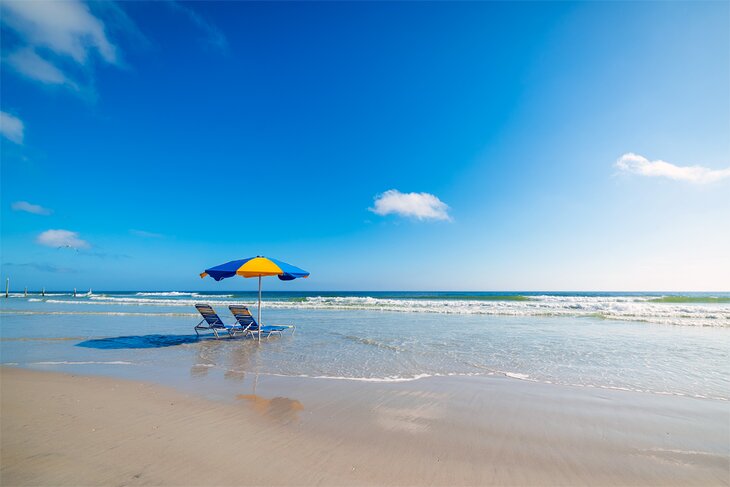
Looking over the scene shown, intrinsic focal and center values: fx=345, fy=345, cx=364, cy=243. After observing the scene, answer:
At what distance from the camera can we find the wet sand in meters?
3.29

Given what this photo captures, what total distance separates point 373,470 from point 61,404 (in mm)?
4835

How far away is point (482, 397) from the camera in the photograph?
5773mm

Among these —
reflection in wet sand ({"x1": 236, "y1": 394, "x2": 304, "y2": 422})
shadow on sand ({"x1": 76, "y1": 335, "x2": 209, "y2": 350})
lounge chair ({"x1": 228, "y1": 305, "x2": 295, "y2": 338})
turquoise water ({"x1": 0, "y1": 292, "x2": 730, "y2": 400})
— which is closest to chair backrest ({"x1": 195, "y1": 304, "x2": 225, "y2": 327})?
shadow on sand ({"x1": 76, "y1": 335, "x2": 209, "y2": 350})

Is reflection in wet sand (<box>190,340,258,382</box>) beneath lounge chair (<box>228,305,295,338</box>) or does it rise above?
beneath

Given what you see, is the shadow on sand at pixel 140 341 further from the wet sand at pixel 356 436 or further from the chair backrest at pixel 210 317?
the wet sand at pixel 356 436

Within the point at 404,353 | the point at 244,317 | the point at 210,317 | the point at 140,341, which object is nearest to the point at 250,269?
the point at 244,317

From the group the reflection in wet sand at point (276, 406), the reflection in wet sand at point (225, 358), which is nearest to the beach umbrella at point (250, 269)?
the reflection in wet sand at point (225, 358)

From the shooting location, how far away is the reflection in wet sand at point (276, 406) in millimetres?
4734

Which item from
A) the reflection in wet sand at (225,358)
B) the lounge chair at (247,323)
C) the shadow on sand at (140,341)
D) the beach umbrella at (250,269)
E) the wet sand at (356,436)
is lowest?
the wet sand at (356,436)

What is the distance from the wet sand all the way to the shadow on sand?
14.2 ft

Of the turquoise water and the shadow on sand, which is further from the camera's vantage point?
the shadow on sand

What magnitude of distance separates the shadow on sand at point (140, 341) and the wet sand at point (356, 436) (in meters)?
4.34

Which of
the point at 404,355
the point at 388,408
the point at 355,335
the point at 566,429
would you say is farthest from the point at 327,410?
the point at 355,335

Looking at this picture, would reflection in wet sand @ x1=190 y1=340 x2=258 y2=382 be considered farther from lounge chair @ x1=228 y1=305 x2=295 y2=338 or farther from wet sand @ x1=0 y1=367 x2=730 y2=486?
wet sand @ x1=0 y1=367 x2=730 y2=486
